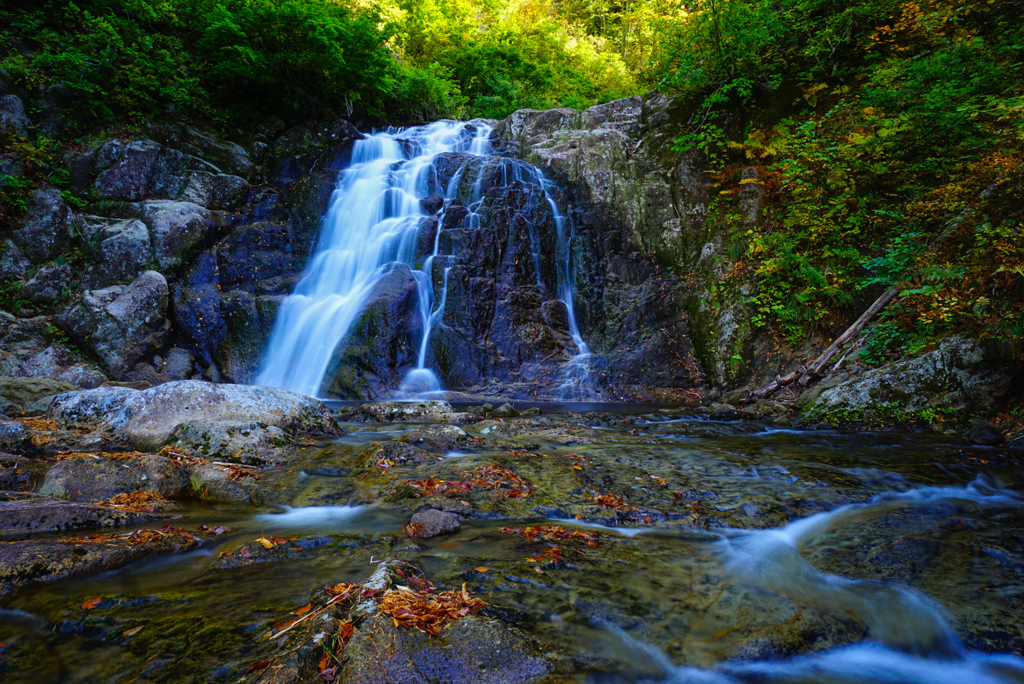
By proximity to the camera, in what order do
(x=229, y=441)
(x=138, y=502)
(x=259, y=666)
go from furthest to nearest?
(x=229, y=441) < (x=138, y=502) < (x=259, y=666)

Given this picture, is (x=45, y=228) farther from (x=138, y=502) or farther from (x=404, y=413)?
(x=138, y=502)

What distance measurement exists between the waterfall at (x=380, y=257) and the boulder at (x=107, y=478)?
5.79m

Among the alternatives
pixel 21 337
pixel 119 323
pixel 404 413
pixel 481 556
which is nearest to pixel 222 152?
pixel 119 323

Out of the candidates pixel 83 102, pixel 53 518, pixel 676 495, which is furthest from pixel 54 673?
pixel 83 102

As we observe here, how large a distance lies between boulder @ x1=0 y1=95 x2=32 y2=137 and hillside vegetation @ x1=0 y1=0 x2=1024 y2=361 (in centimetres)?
30

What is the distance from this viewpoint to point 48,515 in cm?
293

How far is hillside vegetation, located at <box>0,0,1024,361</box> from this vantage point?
22.4 ft

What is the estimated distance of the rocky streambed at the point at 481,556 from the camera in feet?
6.02

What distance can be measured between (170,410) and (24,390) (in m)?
3.57

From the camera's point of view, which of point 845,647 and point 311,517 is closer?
point 845,647

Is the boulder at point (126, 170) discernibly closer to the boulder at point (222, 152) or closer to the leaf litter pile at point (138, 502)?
the boulder at point (222, 152)

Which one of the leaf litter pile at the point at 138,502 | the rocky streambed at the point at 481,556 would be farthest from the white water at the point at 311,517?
the leaf litter pile at the point at 138,502

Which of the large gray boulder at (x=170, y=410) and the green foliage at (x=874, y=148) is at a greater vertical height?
the green foliage at (x=874, y=148)

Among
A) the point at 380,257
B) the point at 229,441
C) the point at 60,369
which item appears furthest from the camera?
the point at 380,257
